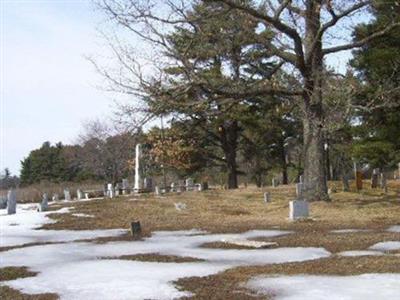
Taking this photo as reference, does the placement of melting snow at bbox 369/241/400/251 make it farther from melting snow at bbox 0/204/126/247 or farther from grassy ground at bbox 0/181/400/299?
melting snow at bbox 0/204/126/247

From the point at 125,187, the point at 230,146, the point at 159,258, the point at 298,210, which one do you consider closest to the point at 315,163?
the point at 298,210

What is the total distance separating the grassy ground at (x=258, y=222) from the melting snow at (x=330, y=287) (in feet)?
1.06

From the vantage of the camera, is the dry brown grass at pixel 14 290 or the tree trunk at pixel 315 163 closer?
the dry brown grass at pixel 14 290

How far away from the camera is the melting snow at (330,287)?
6.66m

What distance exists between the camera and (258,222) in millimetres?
15648

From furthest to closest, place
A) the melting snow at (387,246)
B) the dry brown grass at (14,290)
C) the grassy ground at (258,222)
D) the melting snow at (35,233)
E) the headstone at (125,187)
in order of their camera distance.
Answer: the headstone at (125,187)
the melting snow at (35,233)
the melting snow at (387,246)
the grassy ground at (258,222)
the dry brown grass at (14,290)

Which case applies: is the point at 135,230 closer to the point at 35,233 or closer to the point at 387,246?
the point at 35,233

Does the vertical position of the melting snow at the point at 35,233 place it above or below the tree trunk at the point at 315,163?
below

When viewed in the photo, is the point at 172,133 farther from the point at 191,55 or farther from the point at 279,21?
the point at 279,21

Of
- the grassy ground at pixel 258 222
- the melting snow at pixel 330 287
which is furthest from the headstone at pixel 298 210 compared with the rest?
the melting snow at pixel 330 287

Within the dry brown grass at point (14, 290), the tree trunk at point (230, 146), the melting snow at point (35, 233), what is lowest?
the dry brown grass at point (14, 290)

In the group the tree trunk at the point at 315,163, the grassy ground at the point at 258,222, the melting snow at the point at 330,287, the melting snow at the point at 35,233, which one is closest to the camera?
the melting snow at the point at 330,287

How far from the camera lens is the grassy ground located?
820cm

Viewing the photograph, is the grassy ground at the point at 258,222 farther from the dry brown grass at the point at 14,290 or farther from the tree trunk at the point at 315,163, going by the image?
the dry brown grass at the point at 14,290
